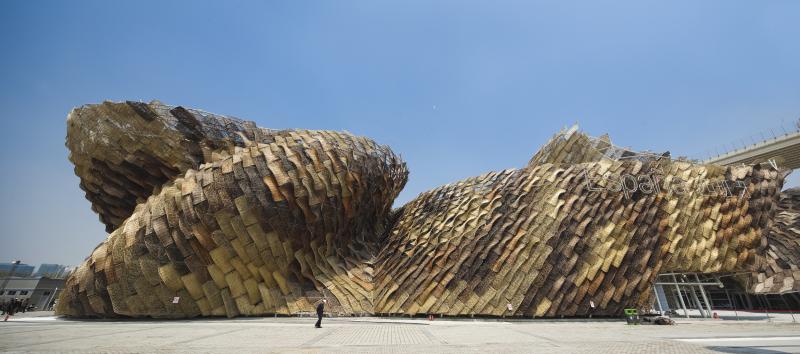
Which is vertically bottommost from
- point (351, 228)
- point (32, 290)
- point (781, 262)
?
point (32, 290)

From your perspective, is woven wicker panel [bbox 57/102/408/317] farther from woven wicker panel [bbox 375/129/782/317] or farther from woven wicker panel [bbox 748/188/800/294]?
woven wicker panel [bbox 748/188/800/294]

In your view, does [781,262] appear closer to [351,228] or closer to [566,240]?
[566,240]

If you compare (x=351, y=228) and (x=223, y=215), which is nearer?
(x=223, y=215)

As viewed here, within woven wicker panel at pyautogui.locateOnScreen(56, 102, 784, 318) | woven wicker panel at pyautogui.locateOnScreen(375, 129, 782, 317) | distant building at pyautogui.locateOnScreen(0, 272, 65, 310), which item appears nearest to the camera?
woven wicker panel at pyautogui.locateOnScreen(56, 102, 784, 318)

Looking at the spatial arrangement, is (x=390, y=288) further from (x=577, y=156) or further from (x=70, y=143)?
(x=70, y=143)

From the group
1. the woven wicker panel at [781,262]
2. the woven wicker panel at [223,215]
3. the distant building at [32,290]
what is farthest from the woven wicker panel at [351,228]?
the distant building at [32,290]

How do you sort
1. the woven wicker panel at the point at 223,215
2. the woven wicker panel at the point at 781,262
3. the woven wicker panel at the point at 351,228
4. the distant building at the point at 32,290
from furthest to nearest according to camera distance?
the distant building at the point at 32,290 → the woven wicker panel at the point at 781,262 → the woven wicker panel at the point at 351,228 → the woven wicker panel at the point at 223,215

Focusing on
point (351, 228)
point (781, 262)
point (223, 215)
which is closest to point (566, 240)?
point (351, 228)

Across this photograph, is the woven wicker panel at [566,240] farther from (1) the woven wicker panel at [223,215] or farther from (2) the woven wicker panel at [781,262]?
(1) the woven wicker panel at [223,215]

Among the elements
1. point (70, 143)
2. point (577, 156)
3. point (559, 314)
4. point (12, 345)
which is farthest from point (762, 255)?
point (70, 143)

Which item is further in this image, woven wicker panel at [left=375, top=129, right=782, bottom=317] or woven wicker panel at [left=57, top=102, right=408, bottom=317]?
woven wicker panel at [left=375, top=129, right=782, bottom=317]

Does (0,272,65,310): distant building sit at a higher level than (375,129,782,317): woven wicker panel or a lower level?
lower

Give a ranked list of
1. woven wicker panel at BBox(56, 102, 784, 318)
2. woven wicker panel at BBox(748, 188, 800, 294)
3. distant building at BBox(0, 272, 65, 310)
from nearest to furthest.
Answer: woven wicker panel at BBox(56, 102, 784, 318)
woven wicker panel at BBox(748, 188, 800, 294)
distant building at BBox(0, 272, 65, 310)

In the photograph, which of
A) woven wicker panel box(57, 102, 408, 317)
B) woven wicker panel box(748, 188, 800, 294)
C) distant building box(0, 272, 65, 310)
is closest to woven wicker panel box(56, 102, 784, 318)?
woven wicker panel box(57, 102, 408, 317)
